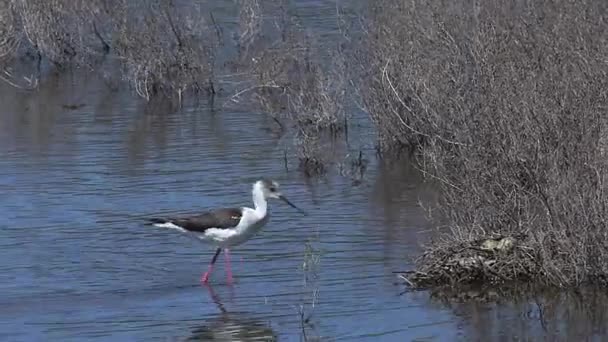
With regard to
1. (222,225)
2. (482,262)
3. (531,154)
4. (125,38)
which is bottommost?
(482,262)

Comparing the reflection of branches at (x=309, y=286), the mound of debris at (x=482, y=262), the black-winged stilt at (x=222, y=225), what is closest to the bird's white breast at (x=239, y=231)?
the black-winged stilt at (x=222, y=225)

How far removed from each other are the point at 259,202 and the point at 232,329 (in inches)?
72.6

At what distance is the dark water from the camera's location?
32.1 ft

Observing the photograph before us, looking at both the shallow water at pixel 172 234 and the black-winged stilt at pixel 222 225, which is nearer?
the shallow water at pixel 172 234

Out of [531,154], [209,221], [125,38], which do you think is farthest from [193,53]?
[531,154]

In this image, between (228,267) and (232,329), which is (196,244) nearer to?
(228,267)

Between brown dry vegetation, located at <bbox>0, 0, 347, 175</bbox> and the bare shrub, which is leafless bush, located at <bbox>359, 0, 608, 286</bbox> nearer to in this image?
brown dry vegetation, located at <bbox>0, 0, 347, 175</bbox>

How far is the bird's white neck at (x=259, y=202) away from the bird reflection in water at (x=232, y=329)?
1.36 metres

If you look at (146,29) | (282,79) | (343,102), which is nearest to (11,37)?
(146,29)

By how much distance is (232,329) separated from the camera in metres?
9.86

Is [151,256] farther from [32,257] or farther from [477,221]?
[477,221]

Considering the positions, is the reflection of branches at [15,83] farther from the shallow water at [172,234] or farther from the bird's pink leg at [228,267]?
the bird's pink leg at [228,267]

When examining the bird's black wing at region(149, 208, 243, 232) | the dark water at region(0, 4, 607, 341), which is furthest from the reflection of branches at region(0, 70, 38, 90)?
the bird's black wing at region(149, 208, 243, 232)

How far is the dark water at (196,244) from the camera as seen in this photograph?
9.77 metres
